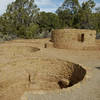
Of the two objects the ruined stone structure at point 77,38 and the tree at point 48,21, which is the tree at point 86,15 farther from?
the ruined stone structure at point 77,38

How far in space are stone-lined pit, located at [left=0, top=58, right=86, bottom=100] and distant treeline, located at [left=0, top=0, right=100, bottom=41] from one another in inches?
469

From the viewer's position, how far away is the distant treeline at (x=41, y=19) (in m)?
18.3

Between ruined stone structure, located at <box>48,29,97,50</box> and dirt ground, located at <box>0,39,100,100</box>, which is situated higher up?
ruined stone structure, located at <box>48,29,97,50</box>

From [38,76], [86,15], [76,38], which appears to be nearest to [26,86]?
[38,76]

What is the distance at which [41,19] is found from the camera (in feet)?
72.6

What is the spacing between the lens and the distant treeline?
1828cm

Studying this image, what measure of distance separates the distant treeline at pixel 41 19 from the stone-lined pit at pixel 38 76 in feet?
39.1

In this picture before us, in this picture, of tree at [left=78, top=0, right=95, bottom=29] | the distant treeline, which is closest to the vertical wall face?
the distant treeline

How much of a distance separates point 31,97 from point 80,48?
707cm

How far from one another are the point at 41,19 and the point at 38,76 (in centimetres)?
1720

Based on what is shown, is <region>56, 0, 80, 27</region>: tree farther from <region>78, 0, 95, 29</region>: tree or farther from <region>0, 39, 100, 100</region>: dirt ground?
<region>0, 39, 100, 100</region>: dirt ground

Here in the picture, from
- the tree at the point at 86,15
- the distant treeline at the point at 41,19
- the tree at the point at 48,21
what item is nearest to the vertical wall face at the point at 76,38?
the distant treeline at the point at 41,19

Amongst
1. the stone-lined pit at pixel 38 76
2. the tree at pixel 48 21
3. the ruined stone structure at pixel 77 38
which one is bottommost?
the stone-lined pit at pixel 38 76

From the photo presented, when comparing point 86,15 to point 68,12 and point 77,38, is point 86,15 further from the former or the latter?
point 77,38
